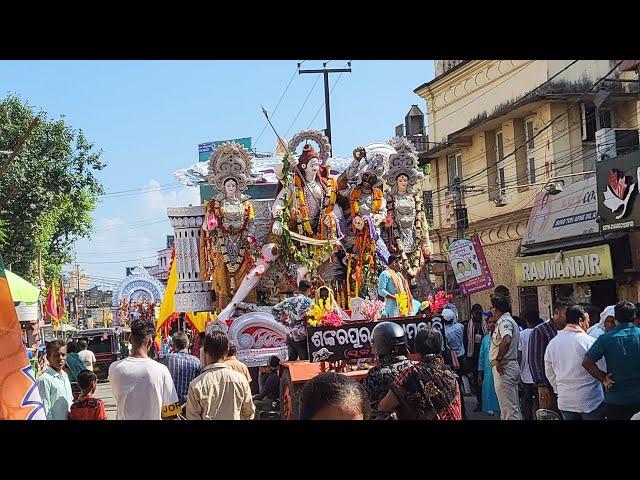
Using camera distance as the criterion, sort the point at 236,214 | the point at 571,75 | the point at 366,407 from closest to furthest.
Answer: the point at 366,407 < the point at 236,214 < the point at 571,75

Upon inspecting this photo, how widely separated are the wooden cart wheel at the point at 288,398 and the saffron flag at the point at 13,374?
15.9 ft

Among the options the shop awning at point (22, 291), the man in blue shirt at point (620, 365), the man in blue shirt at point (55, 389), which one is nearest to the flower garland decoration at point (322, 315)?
the man in blue shirt at point (620, 365)

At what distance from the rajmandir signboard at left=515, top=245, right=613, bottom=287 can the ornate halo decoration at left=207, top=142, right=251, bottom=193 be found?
7740mm

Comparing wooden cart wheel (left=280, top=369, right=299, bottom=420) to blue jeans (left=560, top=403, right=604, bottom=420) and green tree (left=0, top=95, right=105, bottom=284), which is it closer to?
blue jeans (left=560, top=403, right=604, bottom=420)

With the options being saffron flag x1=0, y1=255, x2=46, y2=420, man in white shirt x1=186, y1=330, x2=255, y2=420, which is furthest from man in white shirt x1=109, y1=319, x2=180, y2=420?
saffron flag x1=0, y1=255, x2=46, y2=420

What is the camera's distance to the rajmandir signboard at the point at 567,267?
57.4 feet

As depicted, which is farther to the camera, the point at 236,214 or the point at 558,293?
the point at 558,293

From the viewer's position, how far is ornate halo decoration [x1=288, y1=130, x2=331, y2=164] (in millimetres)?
14430

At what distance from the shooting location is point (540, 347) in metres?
9.05
